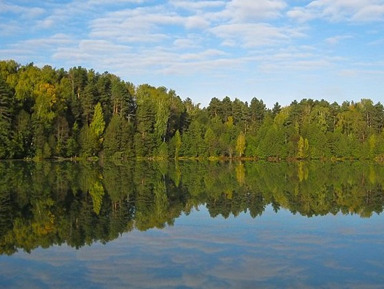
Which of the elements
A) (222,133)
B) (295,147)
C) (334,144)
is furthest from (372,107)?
(222,133)

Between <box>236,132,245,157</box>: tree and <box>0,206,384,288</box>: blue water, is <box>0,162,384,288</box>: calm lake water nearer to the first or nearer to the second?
<box>0,206,384,288</box>: blue water

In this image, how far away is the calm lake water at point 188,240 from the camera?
9.70m

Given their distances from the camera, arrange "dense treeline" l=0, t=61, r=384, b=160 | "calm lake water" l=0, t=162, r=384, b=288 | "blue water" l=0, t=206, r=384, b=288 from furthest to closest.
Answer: "dense treeline" l=0, t=61, r=384, b=160 → "calm lake water" l=0, t=162, r=384, b=288 → "blue water" l=0, t=206, r=384, b=288

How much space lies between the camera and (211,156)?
89.5 meters

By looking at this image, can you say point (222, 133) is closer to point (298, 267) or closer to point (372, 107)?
point (372, 107)

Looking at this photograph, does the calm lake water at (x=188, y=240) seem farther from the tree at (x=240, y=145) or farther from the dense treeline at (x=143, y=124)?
the tree at (x=240, y=145)

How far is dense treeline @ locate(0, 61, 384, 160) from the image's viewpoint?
218ft

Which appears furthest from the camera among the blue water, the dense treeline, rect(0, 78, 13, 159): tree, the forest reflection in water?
the dense treeline

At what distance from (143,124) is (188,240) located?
237ft

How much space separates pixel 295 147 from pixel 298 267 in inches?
3244

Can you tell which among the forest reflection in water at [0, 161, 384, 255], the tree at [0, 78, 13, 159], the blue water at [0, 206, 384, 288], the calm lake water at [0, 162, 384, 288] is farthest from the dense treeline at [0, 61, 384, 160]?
the blue water at [0, 206, 384, 288]

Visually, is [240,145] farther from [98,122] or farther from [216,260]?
[216,260]

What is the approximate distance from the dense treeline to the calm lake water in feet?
148

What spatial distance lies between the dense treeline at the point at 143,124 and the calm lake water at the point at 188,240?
45189mm
